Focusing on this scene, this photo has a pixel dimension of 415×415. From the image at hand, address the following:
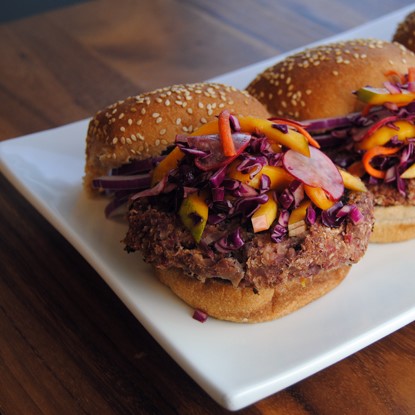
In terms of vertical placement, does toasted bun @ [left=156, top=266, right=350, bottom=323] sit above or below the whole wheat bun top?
below

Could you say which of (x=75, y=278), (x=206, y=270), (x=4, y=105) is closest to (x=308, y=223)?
(x=206, y=270)

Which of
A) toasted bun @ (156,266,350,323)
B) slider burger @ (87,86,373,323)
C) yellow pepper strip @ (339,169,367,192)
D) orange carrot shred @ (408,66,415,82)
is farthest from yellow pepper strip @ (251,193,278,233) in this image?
orange carrot shred @ (408,66,415,82)

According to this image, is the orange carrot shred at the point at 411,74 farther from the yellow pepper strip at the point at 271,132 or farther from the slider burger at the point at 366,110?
the yellow pepper strip at the point at 271,132

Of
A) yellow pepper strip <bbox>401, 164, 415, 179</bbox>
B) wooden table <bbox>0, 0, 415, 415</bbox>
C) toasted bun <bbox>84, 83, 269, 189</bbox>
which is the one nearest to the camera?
wooden table <bbox>0, 0, 415, 415</bbox>

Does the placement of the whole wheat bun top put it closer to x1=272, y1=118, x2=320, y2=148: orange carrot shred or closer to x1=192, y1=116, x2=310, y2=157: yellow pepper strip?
x1=272, y1=118, x2=320, y2=148: orange carrot shred

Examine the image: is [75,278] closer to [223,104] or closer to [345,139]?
[223,104]

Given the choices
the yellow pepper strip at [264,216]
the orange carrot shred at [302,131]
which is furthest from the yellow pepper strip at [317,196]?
the orange carrot shred at [302,131]
